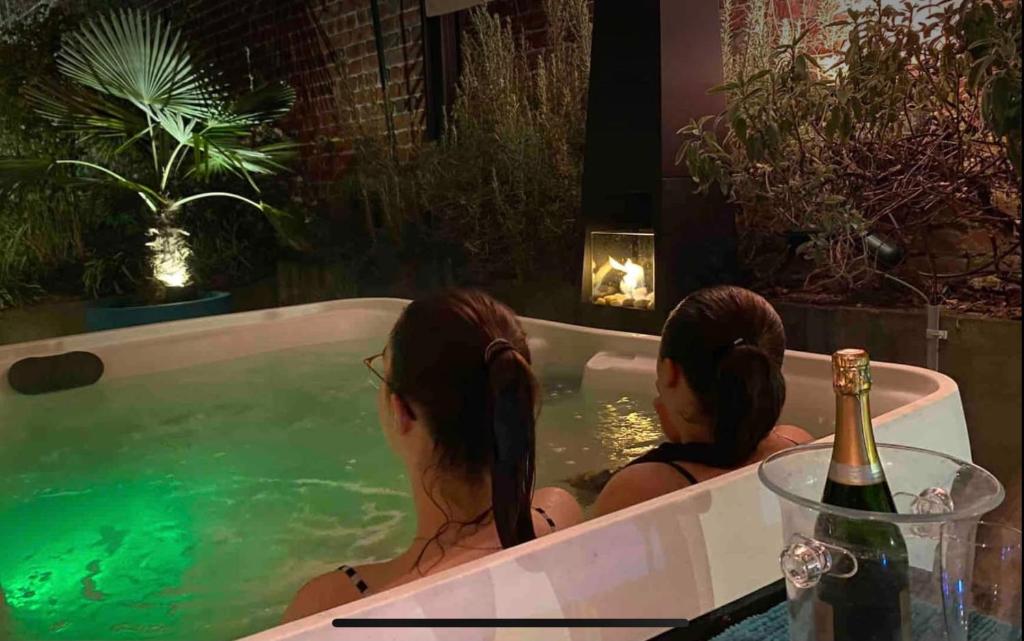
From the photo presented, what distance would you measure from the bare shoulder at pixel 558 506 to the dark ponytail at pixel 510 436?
0.44 feet

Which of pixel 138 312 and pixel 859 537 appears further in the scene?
pixel 138 312

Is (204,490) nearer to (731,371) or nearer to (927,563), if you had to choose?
(731,371)

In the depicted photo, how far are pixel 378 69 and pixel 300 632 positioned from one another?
8.01 feet

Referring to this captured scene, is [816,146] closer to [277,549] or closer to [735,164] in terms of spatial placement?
[735,164]

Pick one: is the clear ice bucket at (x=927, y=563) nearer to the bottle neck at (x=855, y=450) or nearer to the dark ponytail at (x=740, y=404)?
the bottle neck at (x=855, y=450)

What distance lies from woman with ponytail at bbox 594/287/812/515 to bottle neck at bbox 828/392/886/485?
16.2 inches

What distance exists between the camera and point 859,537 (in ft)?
1.89

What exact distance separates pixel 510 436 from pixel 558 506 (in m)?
0.26

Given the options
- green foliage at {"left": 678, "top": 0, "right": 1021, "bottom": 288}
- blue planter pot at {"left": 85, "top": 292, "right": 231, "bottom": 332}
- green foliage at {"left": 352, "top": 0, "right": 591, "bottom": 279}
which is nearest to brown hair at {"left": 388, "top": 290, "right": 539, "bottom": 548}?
green foliage at {"left": 678, "top": 0, "right": 1021, "bottom": 288}

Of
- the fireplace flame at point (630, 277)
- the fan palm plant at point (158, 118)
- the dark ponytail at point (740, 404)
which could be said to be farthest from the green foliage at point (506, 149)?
the dark ponytail at point (740, 404)

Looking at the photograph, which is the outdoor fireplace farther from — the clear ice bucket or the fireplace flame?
the clear ice bucket

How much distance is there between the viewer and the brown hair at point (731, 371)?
108cm

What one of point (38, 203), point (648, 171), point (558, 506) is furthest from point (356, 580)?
point (38, 203)

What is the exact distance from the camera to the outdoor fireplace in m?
2.01
